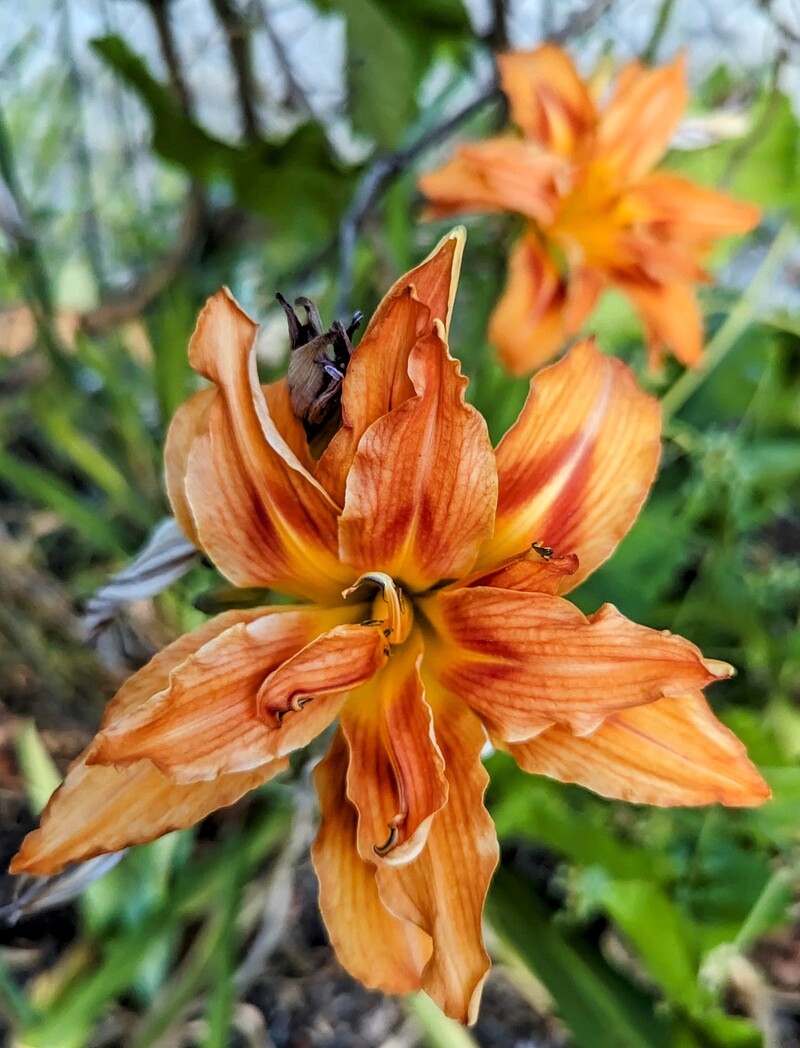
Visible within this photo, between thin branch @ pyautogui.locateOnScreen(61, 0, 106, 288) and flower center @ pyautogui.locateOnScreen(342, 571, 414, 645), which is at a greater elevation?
thin branch @ pyautogui.locateOnScreen(61, 0, 106, 288)

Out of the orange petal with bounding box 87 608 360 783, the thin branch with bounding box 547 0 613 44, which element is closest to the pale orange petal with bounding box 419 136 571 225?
the thin branch with bounding box 547 0 613 44

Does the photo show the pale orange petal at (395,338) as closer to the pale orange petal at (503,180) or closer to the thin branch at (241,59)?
the pale orange petal at (503,180)

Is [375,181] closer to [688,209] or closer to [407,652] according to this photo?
Answer: [688,209]

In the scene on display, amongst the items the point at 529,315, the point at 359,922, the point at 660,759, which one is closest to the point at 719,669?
the point at 660,759

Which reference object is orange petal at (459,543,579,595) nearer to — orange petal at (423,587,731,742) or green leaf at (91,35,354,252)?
orange petal at (423,587,731,742)

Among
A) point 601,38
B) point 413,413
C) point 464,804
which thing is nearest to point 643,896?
point 464,804

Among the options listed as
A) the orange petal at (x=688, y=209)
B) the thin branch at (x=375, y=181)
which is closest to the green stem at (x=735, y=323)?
the orange petal at (x=688, y=209)
